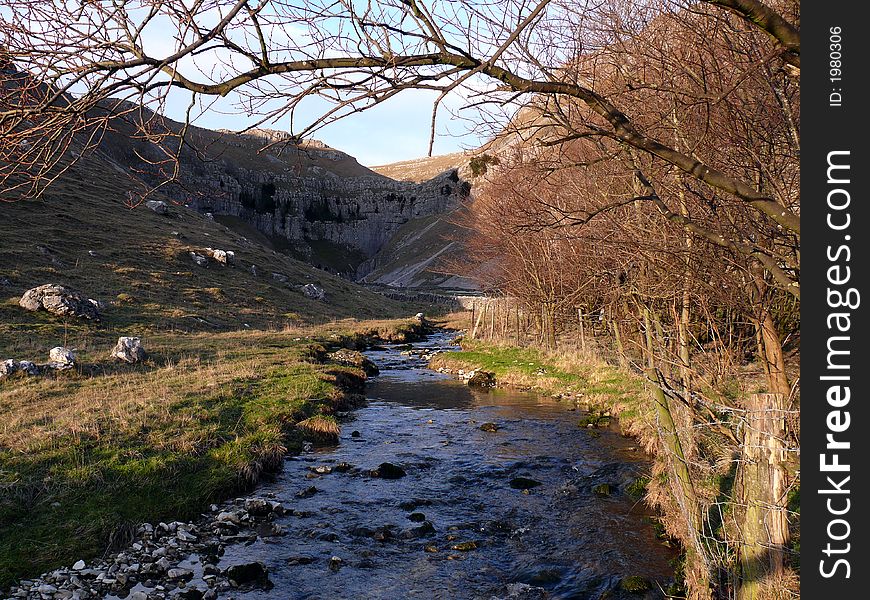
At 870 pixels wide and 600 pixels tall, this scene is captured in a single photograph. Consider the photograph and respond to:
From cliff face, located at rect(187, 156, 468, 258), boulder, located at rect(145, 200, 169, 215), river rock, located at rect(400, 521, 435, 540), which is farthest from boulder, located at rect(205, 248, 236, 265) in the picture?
cliff face, located at rect(187, 156, 468, 258)

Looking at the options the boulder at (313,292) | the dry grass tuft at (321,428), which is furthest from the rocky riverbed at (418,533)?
the boulder at (313,292)

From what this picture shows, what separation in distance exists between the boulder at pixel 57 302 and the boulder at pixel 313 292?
27.7 m

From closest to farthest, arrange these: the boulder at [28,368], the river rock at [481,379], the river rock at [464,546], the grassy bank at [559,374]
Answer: the river rock at [464,546] < the boulder at [28,368] < the grassy bank at [559,374] < the river rock at [481,379]

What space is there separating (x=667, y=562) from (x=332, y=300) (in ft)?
174

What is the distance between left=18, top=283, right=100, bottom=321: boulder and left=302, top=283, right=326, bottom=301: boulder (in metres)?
27.7

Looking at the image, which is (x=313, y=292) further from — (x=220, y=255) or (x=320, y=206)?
(x=320, y=206)

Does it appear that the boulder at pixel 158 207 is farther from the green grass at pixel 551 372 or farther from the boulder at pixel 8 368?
the boulder at pixel 8 368

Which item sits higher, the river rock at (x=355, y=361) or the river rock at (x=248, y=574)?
the river rock at (x=355, y=361)

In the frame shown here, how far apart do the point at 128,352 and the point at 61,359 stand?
254 centimetres

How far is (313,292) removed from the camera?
5841cm

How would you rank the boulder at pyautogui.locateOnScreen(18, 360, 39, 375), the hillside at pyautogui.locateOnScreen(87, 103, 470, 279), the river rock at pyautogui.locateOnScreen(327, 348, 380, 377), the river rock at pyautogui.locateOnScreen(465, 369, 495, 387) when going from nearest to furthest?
the boulder at pyautogui.locateOnScreen(18, 360, 39, 375) → the river rock at pyautogui.locateOnScreen(465, 369, 495, 387) → the river rock at pyautogui.locateOnScreen(327, 348, 380, 377) → the hillside at pyautogui.locateOnScreen(87, 103, 470, 279)

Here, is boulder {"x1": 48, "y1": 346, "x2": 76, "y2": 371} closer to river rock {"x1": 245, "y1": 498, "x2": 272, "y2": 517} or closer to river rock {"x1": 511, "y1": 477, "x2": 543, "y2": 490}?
river rock {"x1": 245, "y1": 498, "x2": 272, "y2": 517}

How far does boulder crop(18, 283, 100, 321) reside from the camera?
94.7 ft

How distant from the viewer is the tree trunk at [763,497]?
5238 millimetres
